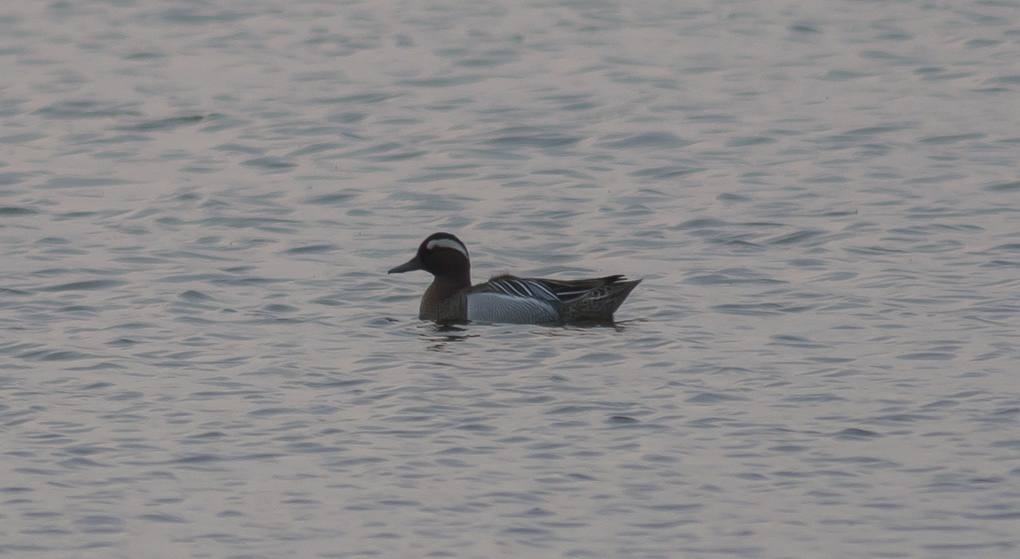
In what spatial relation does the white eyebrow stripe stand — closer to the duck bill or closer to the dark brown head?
the dark brown head

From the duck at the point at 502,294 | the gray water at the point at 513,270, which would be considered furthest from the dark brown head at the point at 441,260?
the gray water at the point at 513,270

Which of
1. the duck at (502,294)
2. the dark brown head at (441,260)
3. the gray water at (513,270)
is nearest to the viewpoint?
the gray water at (513,270)

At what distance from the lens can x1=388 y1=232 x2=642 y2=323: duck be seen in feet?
44.9

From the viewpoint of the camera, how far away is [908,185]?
17.3m

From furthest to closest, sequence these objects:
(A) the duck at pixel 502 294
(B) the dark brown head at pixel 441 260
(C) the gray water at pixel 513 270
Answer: (B) the dark brown head at pixel 441 260
(A) the duck at pixel 502 294
(C) the gray water at pixel 513 270

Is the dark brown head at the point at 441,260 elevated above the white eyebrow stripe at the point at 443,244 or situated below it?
below

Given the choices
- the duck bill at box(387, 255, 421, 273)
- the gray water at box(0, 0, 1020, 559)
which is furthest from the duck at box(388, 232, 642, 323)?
the gray water at box(0, 0, 1020, 559)

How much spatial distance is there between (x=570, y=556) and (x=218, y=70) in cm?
1521

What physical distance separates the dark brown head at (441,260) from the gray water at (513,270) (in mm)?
388

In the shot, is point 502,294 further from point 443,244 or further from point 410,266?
point 410,266

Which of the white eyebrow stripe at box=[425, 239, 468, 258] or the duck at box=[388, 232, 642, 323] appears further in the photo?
the white eyebrow stripe at box=[425, 239, 468, 258]

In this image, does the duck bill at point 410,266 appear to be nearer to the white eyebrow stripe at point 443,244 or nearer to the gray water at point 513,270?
the white eyebrow stripe at point 443,244

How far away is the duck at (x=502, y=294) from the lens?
1368cm

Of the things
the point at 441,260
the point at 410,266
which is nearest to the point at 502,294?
the point at 441,260
